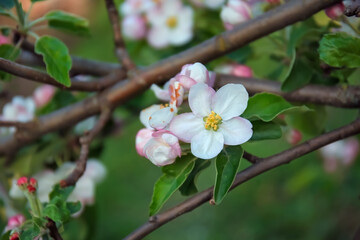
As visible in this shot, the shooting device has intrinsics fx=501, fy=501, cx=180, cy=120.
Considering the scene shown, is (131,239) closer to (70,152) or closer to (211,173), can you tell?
(70,152)

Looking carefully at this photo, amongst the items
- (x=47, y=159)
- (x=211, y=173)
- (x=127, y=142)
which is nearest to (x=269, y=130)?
(x=47, y=159)

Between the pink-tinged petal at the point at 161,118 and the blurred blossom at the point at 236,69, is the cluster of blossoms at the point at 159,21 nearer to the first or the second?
the blurred blossom at the point at 236,69

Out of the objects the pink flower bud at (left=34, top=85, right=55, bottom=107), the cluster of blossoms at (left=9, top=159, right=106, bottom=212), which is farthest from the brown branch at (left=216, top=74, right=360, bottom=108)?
the pink flower bud at (left=34, top=85, right=55, bottom=107)

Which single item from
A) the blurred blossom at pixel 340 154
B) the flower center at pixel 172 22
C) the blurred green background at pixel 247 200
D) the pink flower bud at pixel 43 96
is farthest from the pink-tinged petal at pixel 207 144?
the blurred blossom at pixel 340 154

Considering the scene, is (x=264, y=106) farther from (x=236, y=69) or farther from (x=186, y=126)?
(x=236, y=69)

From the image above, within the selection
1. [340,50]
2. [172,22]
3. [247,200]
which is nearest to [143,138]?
[340,50]
